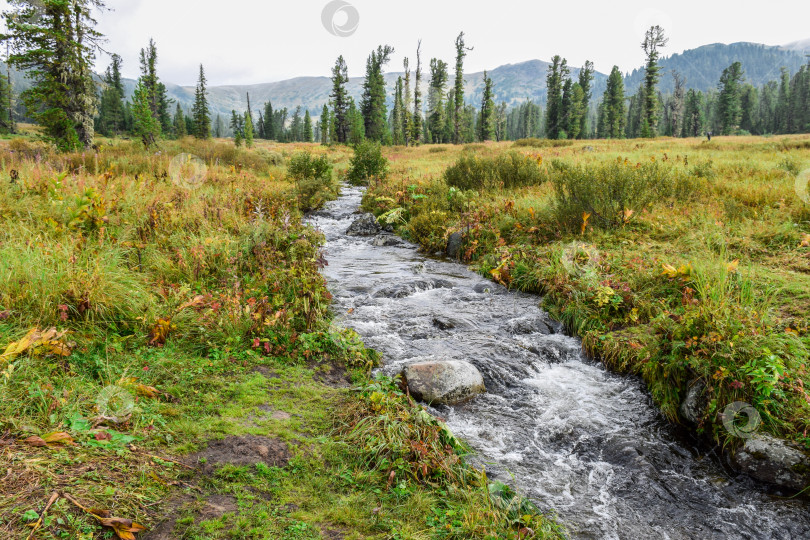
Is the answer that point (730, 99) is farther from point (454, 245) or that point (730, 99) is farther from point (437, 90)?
point (454, 245)

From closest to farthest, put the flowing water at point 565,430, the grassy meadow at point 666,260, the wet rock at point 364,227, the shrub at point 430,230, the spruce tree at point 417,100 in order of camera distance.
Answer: the flowing water at point 565,430, the grassy meadow at point 666,260, the shrub at point 430,230, the wet rock at point 364,227, the spruce tree at point 417,100

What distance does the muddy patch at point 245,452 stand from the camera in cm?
299

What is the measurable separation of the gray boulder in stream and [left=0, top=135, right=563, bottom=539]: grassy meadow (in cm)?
49

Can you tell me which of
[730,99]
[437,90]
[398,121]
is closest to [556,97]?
[437,90]

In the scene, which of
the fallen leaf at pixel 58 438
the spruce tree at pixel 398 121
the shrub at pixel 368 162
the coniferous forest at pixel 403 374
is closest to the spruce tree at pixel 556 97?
the spruce tree at pixel 398 121

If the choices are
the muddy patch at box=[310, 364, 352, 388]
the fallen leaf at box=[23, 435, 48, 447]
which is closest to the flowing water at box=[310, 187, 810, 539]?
the muddy patch at box=[310, 364, 352, 388]

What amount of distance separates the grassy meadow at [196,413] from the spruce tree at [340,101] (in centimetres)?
5750

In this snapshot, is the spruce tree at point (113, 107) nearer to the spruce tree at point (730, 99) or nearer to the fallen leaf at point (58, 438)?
the fallen leaf at point (58, 438)

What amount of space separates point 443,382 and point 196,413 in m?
2.47

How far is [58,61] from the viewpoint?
18297 millimetres

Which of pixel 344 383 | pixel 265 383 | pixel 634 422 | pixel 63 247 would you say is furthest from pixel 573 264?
pixel 63 247

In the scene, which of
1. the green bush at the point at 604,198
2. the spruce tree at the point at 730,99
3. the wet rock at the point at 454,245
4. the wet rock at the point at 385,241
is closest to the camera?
the green bush at the point at 604,198

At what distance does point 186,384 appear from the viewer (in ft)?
12.7

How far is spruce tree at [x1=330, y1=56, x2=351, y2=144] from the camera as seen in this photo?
58125 millimetres
